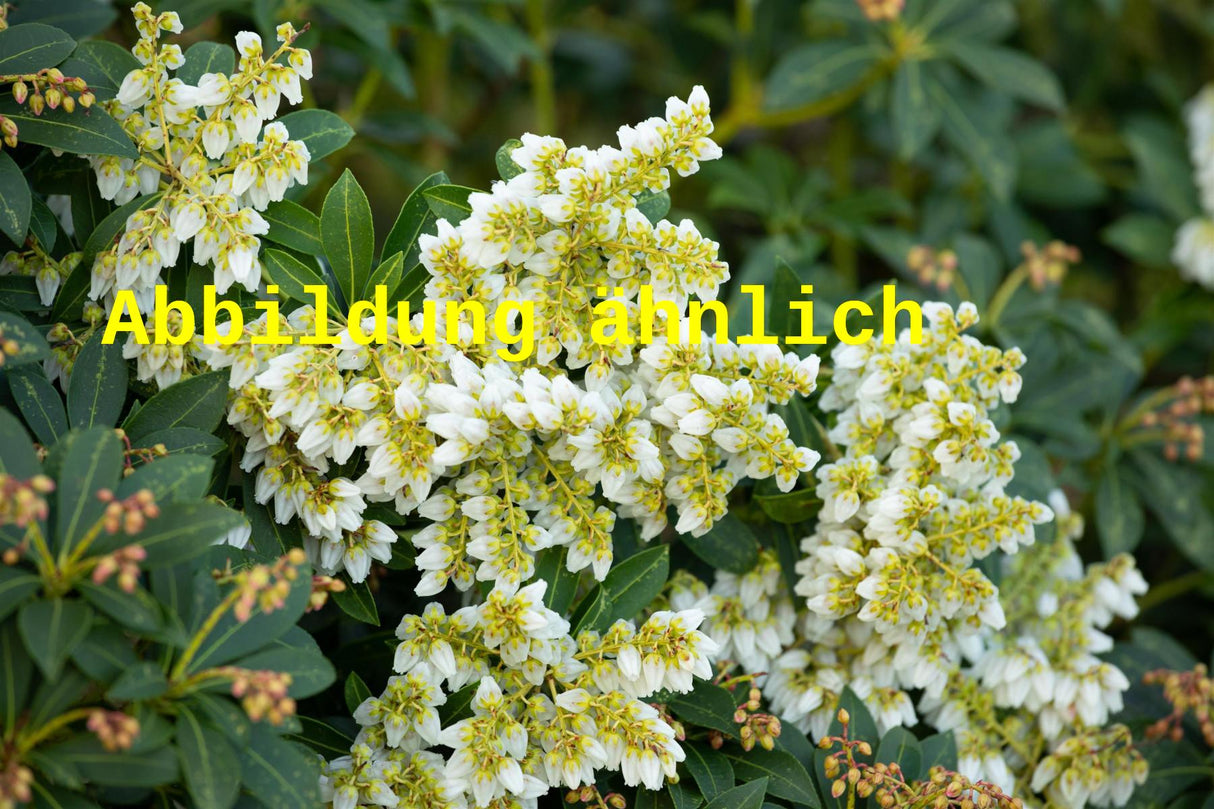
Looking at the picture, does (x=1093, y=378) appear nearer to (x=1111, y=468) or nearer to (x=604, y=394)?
A: (x=1111, y=468)

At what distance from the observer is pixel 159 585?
94cm

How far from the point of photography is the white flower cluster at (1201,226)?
2096mm

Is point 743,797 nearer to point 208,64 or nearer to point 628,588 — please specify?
point 628,588

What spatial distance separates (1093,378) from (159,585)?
1.42m

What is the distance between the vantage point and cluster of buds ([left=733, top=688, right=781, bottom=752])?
1116mm

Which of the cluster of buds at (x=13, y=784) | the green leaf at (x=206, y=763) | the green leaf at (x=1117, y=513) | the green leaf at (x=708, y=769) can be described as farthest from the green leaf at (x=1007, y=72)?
the cluster of buds at (x=13, y=784)

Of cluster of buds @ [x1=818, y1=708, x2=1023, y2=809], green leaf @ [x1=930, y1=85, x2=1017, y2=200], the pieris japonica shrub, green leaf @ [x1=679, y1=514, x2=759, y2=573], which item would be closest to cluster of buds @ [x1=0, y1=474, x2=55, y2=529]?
the pieris japonica shrub

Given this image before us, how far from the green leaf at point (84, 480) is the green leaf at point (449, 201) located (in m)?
0.41

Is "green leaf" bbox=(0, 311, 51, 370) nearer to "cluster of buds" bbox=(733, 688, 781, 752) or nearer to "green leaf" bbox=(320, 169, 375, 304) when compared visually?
"green leaf" bbox=(320, 169, 375, 304)

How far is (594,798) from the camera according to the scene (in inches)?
43.6

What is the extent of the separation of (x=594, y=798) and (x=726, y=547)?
312 millimetres

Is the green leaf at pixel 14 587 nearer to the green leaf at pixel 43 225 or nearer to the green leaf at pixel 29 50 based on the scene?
the green leaf at pixel 43 225

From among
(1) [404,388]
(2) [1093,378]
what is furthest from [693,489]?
(2) [1093,378]

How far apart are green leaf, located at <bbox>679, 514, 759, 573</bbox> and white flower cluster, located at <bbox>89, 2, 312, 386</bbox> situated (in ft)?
1.86
